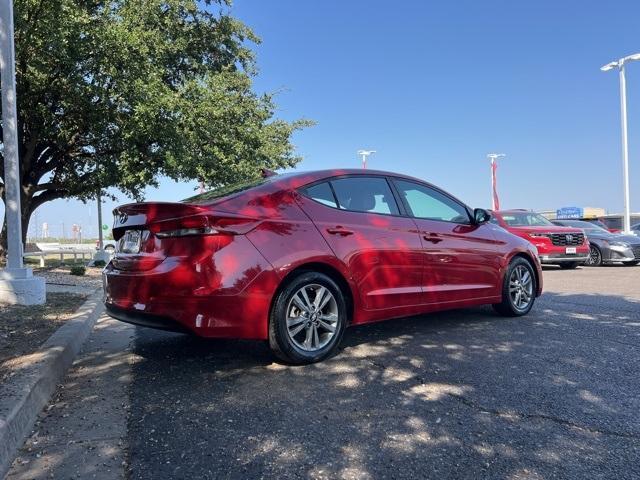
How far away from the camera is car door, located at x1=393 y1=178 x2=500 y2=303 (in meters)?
5.21

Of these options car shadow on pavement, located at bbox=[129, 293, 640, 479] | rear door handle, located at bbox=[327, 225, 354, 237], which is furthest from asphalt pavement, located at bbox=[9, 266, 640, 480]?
rear door handle, located at bbox=[327, 225, 354, 237]

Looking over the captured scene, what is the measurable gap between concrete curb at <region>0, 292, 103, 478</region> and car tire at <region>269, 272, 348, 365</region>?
159cm

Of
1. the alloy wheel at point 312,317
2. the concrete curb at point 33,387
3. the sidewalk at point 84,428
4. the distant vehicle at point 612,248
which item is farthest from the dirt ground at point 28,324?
the distant vehicle at point 612,248

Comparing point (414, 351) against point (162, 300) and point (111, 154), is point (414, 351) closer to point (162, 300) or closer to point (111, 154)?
point (162, 300)

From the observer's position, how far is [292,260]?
405cm

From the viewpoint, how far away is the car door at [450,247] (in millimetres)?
5207

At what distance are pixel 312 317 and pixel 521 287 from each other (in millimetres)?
3216

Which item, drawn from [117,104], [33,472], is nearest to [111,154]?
[117,104]

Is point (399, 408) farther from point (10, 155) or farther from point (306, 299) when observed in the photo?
point (10, 155)

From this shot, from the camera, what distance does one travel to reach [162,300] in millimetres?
3846

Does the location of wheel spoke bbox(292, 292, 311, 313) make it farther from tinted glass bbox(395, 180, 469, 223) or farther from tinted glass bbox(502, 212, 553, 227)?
tinted glass bbox(502, 212, 553, 227)

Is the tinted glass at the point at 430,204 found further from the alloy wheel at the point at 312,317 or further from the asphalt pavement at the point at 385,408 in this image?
the alloy wheel at the point at 312,317

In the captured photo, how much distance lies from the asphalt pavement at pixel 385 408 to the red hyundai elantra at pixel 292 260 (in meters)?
0.39

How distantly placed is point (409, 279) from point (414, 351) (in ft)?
2.19
